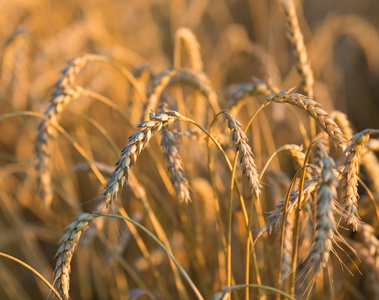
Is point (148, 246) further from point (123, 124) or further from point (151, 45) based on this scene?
point (151, 45)

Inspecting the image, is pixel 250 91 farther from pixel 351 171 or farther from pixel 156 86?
pixel 351 171

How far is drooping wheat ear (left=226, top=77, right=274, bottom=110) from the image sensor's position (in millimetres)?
1563

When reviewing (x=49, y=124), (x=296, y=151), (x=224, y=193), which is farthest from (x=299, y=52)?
(x=49, y=124)

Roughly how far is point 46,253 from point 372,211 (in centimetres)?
259

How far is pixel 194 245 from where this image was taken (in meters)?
1.81

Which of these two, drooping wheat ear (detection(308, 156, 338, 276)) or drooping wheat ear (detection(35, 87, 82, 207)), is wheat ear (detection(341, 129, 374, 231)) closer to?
drooping wheat ear (detection(308, 156, 338, 276))

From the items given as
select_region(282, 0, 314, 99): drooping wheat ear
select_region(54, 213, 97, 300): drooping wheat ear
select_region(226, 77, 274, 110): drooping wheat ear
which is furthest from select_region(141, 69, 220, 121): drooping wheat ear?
select_region(54, 213, 97, 300): drooping wheat ear

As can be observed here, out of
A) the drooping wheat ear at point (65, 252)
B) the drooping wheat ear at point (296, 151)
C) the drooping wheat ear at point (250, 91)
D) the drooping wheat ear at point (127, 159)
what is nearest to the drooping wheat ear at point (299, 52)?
the drooping wheat ear at point (250, 91)

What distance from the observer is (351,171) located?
106cm

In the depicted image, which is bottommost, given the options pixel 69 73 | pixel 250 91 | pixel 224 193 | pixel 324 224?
pixel 224 193

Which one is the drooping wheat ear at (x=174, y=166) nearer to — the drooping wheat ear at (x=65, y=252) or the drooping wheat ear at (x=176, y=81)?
the drooping wheat ear at (x=65, y=252)

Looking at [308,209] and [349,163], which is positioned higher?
[349,163]

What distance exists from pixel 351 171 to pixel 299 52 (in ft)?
2.44

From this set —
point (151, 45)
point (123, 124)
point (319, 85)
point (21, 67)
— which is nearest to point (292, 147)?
point (319, 85)
